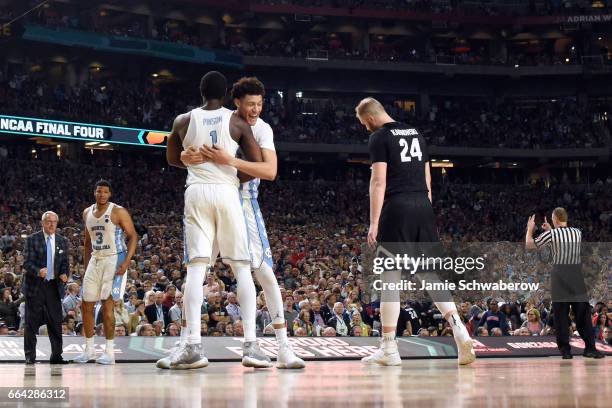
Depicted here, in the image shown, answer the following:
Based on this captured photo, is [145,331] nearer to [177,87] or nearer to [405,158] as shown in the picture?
[405,158]

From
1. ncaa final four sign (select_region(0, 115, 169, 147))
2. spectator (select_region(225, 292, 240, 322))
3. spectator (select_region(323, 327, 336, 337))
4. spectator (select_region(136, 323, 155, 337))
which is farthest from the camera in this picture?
ncaa final four sign (select_region(0, 115, 169, 147))

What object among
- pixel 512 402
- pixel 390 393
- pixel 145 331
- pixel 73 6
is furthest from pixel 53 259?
pixel 73 6

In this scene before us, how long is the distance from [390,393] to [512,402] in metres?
0.79

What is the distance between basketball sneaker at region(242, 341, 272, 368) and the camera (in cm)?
792

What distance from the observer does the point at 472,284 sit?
53.9ft

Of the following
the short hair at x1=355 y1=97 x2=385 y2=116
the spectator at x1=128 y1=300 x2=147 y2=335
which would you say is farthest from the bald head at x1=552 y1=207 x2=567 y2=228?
the spectator at x1=128 y1=300 x2=147 y2=335

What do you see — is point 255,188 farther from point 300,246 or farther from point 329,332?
point 300,246

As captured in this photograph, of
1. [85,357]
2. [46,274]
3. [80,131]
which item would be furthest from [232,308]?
[80,131]

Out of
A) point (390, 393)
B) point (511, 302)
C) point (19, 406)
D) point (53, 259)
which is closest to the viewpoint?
point (19, 406)

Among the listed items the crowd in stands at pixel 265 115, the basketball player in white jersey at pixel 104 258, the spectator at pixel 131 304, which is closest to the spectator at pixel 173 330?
the spectator at pixel 131 304

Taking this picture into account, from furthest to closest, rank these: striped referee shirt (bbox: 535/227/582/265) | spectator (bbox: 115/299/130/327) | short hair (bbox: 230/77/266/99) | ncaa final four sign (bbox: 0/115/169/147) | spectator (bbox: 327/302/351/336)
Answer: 1. ncaa final four sign (bbox: 0/115/169/147)
2. spectator (bbox: 327/302/351/336)
3. spectator (bbox: 115/299/130/327)
4. striped referee shirt (bbox: 535/227/582/265)
5. short hair (bbox: 230/77/266/99)

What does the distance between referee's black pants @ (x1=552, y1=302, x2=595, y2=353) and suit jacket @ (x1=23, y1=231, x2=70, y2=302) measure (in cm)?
568

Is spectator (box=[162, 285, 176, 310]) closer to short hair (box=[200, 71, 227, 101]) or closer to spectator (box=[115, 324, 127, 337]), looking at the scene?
spectator (box=[115, 324, 127, 337])

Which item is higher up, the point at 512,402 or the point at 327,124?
the point at 327,124
